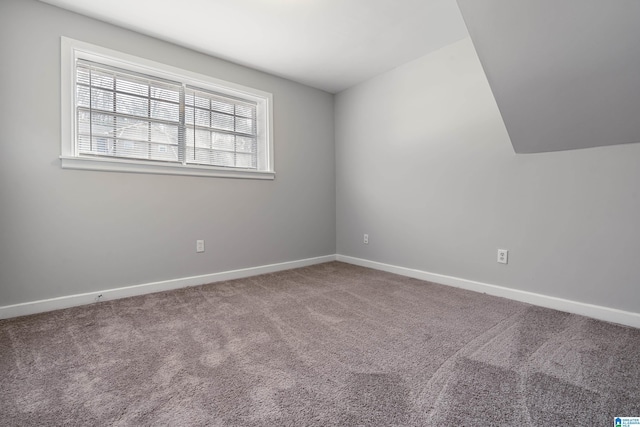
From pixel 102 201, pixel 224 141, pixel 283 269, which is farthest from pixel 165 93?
pixel 283 269

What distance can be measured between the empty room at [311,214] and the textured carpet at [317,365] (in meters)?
0.01

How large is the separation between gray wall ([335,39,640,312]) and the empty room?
0.02m

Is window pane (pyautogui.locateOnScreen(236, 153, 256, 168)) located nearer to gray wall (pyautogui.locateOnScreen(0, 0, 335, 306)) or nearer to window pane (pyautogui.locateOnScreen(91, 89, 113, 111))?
gray wall (pyautogui.locateOnScreen(0, 0, 335, 306))

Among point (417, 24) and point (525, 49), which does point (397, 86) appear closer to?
point (417, 24)

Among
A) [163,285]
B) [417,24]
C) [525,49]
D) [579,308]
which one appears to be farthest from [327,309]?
[417,24]

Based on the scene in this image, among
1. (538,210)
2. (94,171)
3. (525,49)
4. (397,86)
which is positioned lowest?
(538,210)

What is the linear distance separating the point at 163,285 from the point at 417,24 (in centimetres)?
321

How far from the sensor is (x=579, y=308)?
212 centimetres

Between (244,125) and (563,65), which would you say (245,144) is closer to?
(244,125)

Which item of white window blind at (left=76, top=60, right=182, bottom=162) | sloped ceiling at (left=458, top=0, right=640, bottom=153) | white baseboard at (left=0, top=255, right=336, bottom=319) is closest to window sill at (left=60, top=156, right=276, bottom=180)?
white window blind at (left=76, top=60, right=182, bottom=162)

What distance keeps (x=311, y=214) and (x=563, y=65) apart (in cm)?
276

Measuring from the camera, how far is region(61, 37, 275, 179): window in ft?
7.71

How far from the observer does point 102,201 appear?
242 cm

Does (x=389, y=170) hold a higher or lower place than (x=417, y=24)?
lower
